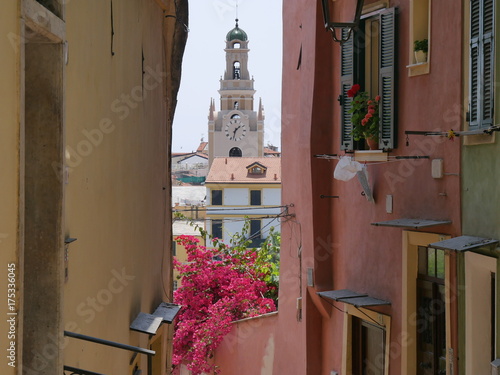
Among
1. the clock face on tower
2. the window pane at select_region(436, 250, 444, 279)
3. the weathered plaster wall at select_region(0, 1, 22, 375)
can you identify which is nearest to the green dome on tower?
the clock face on tower

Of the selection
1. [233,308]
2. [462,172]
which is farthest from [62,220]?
[233,308]

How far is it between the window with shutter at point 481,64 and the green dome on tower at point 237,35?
86.3 m

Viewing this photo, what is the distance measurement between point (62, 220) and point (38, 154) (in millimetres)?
510

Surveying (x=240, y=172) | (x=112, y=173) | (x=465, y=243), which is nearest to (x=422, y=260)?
(x=465, y=243)

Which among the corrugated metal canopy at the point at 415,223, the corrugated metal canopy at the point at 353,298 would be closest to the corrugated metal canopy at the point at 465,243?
the corrugated metal canopy at the point at 415,223

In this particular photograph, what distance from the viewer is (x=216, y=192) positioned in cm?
6291

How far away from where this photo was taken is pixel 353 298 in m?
11.7

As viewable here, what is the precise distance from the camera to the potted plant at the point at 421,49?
10211 mm

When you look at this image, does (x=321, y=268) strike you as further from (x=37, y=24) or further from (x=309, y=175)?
(x=37, y=24)

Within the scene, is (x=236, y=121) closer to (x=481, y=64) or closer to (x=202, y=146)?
(x=202, y=146)

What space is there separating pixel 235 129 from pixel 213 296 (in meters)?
77.1

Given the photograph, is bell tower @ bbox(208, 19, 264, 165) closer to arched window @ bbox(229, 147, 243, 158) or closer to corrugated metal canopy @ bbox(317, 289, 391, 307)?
arched window @ bbox(229, 147, 243, 158)

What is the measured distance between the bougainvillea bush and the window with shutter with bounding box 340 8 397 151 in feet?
24.4

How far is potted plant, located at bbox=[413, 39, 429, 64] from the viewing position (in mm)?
10211
